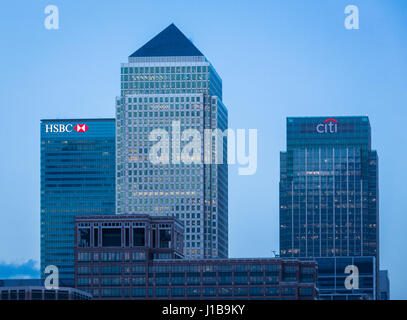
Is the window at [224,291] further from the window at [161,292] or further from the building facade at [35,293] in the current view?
the building facade at [35,293]

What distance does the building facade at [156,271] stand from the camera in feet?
525

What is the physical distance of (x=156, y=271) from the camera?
163500 mm

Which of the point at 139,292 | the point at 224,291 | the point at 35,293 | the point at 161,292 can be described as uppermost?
the point at 35,293

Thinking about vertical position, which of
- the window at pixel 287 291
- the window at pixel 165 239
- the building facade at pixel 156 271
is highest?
the window at pixel 165 239

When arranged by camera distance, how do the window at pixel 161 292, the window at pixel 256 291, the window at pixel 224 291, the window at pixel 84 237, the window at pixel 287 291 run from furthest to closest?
the window at pixel 84 237 → the window at pixel 161 292 → the window at pixel 224 291 → the window at pixel 256 291 → the window at pixel 287 291

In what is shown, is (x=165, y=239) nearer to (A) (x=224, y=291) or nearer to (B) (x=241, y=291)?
(A) (x=224, y=291)

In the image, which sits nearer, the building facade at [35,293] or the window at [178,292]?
the building facade at [35,293]

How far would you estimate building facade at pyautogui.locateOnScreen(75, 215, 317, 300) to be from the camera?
15988 centimetres

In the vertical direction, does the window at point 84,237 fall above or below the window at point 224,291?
above

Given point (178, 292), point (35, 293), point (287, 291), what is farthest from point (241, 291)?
point (35, 293)

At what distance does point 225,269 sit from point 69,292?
38.4 m

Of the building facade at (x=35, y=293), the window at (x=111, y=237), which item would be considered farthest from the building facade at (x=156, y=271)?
the building facade at (x=35, y=293)
